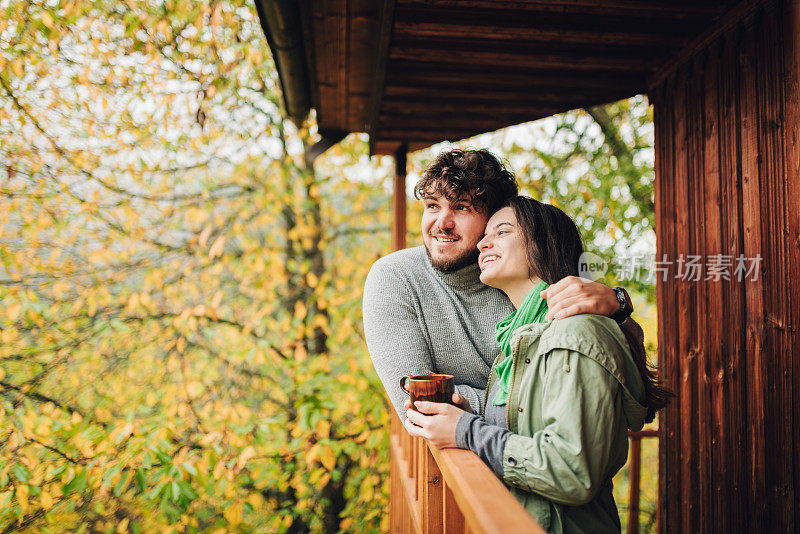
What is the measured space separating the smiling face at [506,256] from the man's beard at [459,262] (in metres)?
0.28

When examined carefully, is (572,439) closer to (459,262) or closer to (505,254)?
(505,254)

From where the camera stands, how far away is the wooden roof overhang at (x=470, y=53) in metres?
1.91

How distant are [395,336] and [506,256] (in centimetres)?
55

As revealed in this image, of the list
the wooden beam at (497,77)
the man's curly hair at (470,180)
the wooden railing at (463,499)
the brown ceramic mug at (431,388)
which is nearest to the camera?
the wooden railing at (463,499)

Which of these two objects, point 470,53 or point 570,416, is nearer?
point 570,416

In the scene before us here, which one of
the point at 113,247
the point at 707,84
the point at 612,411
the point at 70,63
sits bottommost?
the point at 612,411

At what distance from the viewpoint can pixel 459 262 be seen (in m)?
2.15

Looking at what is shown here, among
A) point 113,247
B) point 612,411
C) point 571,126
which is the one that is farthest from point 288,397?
point 612,411

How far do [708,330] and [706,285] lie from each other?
190 mm

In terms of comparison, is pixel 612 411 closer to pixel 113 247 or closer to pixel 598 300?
pixel 598 300

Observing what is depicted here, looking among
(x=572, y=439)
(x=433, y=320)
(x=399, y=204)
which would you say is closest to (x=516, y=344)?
(x=572, y=439)

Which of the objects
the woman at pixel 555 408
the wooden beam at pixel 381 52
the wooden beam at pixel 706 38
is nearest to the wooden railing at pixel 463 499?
the woman at pixel 555 408

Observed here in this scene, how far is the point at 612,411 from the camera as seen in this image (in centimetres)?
129
